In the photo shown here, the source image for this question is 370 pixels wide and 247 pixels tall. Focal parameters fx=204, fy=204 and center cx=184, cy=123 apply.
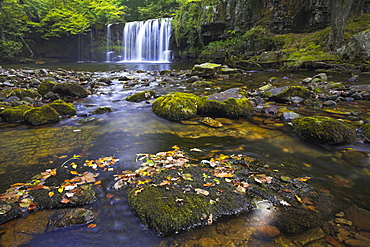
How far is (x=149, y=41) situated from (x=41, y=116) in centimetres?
2647

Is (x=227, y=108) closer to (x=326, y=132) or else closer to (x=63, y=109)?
(x=326, y=132)

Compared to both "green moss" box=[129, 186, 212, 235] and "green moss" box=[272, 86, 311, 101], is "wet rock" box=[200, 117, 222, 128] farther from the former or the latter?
"green moss" box=[272, 86, 311, 101]

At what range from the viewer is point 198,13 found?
79.1ft

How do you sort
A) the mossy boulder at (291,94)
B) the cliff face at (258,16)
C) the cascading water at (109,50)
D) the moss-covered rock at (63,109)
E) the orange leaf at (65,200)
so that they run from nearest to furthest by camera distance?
the orange leaf at (65,200), the moss-covered rock at (63,109), the mossy boulder at (291,94), the cliff face at (258,16), the cascading water at (109,50)

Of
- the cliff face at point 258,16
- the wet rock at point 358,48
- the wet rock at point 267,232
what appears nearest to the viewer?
the wet rock at point 267,232

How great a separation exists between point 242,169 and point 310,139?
→ 2.02m

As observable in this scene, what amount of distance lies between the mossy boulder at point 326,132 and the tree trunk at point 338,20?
45.4 feet

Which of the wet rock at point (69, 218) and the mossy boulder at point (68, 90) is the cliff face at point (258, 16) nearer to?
the mossy boulder at point (68, 90)

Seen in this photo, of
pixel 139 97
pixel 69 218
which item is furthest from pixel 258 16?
pixel 69 218

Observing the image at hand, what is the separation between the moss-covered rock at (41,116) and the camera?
4988 millimetres

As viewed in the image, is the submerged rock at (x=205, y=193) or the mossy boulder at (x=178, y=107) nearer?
the submerged rock at (x=205, y=193)

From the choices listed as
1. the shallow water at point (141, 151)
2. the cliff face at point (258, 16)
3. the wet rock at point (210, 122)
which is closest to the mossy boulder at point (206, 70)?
the shallow water at point (141, 151)

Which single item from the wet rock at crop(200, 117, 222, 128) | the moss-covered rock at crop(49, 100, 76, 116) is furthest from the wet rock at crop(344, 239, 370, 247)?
the moss-covered rock at crop(49, 100, 76, 116)

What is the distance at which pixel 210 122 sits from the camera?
5086 mm
